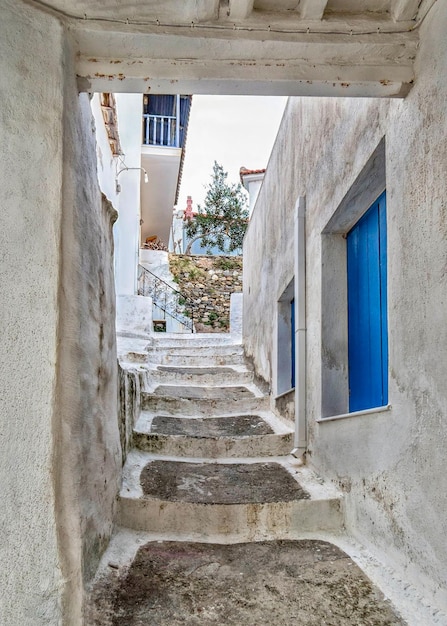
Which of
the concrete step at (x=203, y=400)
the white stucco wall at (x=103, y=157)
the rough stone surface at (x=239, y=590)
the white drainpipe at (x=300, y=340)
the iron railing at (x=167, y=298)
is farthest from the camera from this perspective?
the iron railing at (x=167, y=298)

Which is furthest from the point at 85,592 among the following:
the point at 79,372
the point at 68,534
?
the point at 79,372

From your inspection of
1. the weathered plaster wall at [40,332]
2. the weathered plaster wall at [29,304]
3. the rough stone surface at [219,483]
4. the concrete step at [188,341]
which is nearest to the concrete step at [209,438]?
the rough stone surface at [219,483]

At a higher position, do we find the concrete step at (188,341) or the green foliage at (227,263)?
the green foliage at (227,263)

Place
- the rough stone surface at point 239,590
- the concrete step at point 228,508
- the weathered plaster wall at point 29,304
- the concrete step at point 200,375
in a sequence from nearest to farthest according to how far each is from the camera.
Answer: the weathered plaster wall at point 29,304, the rough stone surface at point 239,590, the concrete step at point 228,508, the concrete step at point 200,375

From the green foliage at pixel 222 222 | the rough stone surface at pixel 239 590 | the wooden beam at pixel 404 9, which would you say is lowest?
the rough stone surface at pixel 239 590

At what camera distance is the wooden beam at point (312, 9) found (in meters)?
1.88

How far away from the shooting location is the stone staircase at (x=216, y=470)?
2.88m

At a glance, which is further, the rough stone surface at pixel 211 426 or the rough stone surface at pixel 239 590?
the rough stone surface at pixel 211 426

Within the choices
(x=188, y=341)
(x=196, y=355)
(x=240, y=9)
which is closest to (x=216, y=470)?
(x=240, y=9)

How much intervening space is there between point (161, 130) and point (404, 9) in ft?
34.6

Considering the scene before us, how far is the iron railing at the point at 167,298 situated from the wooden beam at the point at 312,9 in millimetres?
11823

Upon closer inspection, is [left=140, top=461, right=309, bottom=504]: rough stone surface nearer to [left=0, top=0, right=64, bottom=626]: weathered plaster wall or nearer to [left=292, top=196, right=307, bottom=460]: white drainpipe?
[left=292, top=196, right=307, bottom=460]: white drainpipe

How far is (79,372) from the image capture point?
2020mm

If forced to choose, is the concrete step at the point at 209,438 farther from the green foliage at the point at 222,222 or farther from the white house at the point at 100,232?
the green foliage at the point at 222,222
